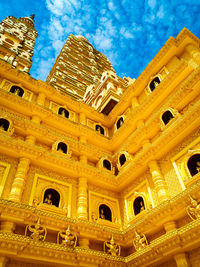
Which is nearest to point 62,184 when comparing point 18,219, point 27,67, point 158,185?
point 18,219

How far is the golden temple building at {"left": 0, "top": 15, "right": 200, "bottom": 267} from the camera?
23.6 ft

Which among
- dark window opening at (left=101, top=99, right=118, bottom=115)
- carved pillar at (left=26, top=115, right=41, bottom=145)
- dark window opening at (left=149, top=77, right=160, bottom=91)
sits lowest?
carved pillar at (left=26, top=115, right=41, bottom=145)

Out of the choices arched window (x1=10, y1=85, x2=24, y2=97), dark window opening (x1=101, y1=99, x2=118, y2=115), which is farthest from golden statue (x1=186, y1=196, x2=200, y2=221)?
dark window opening (x1=101, y1=99, x2=118, y2=115)

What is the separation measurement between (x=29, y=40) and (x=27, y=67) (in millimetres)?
9099

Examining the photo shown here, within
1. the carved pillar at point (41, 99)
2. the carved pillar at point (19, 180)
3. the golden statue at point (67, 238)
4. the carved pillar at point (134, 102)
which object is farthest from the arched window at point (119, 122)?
the golden statue at point (67, 238)

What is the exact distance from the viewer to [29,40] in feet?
92.4

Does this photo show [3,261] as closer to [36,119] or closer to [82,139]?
[36,119]

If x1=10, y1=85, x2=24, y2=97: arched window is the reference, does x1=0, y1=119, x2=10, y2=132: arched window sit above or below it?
below

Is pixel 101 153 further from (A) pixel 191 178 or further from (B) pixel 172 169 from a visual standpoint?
(A) pixel 191 178

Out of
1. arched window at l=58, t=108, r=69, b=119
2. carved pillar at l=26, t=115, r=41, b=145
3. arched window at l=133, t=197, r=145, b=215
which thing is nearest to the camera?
arched window at l=133, t=197, r=145, b=215

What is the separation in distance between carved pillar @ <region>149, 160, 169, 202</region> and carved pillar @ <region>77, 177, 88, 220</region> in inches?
116

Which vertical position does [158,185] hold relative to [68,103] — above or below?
below

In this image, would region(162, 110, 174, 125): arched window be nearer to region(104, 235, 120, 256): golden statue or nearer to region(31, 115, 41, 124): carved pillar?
region(104, 235, 120, 256): golden statue

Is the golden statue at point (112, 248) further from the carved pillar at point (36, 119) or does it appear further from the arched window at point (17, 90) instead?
the arched window at point (17, 90)
